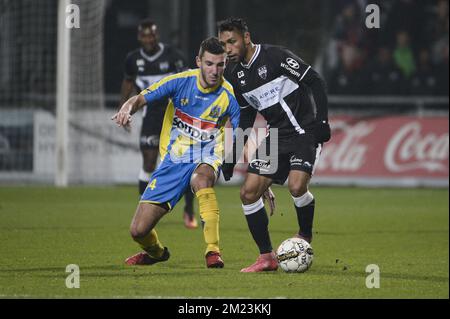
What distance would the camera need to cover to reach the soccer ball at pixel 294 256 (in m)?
7.71

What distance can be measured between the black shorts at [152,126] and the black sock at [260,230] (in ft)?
13.3

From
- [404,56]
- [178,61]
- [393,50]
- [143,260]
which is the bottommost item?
[143,260]

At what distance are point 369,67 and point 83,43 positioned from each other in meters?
5.54

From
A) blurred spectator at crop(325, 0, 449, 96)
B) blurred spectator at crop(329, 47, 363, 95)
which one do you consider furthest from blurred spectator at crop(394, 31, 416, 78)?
blurred spectator at crop(329, 47, 363, 95)

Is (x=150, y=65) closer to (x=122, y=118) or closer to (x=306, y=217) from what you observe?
(x=306, y=217)

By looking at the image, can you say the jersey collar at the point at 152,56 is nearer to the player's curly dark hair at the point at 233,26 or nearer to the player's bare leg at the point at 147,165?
the player's bare leg at the point at 147,165

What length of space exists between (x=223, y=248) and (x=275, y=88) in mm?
1998

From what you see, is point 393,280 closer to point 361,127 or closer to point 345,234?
point 345,234

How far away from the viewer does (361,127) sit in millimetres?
17719

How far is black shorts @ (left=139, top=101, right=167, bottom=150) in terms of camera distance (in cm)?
1192

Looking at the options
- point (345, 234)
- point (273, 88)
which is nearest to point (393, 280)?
point (273, 88)

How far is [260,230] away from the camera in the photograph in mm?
7973

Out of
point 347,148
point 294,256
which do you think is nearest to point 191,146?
point 294,256

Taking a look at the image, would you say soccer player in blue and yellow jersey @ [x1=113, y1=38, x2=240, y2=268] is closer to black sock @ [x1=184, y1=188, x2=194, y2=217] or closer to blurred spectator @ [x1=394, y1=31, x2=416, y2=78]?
black sock @ [x1=184, y1=188, x2=194, y2=217]
